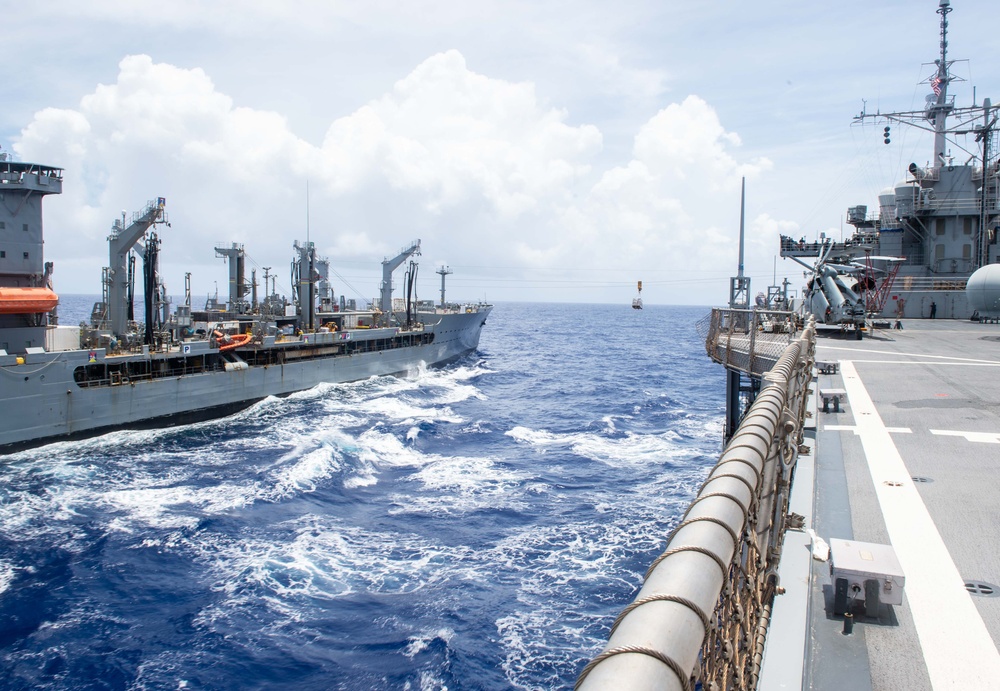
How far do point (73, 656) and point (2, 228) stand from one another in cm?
2885

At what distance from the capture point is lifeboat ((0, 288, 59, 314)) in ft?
97.8

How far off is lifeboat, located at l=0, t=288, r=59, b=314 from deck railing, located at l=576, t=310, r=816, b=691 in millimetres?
35291

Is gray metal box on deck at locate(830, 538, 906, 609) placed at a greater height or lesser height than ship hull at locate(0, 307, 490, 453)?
greater

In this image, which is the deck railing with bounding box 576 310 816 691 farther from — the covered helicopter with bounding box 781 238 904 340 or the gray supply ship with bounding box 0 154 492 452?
the gray supply ship with bounding box 0 154 492 452

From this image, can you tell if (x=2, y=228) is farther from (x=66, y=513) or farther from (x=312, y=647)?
(x=312, y=647)

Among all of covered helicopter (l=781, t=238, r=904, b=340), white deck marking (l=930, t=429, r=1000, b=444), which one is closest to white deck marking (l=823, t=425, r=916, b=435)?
white deck marking (l=930, t=429, r=1000, b=444)

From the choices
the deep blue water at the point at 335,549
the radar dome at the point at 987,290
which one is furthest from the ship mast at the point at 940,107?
the deep blue water at the point at 335,549

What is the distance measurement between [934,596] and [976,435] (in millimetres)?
6785

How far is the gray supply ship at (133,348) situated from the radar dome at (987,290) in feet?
122

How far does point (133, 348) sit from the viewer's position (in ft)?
115

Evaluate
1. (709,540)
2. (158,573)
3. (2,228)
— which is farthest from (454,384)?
(709,540)

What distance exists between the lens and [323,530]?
62.2 ft

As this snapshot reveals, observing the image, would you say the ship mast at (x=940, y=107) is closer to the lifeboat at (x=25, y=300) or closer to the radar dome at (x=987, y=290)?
the radar dome at (x=987, y=290)

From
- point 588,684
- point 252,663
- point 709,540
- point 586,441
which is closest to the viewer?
point 588,684
